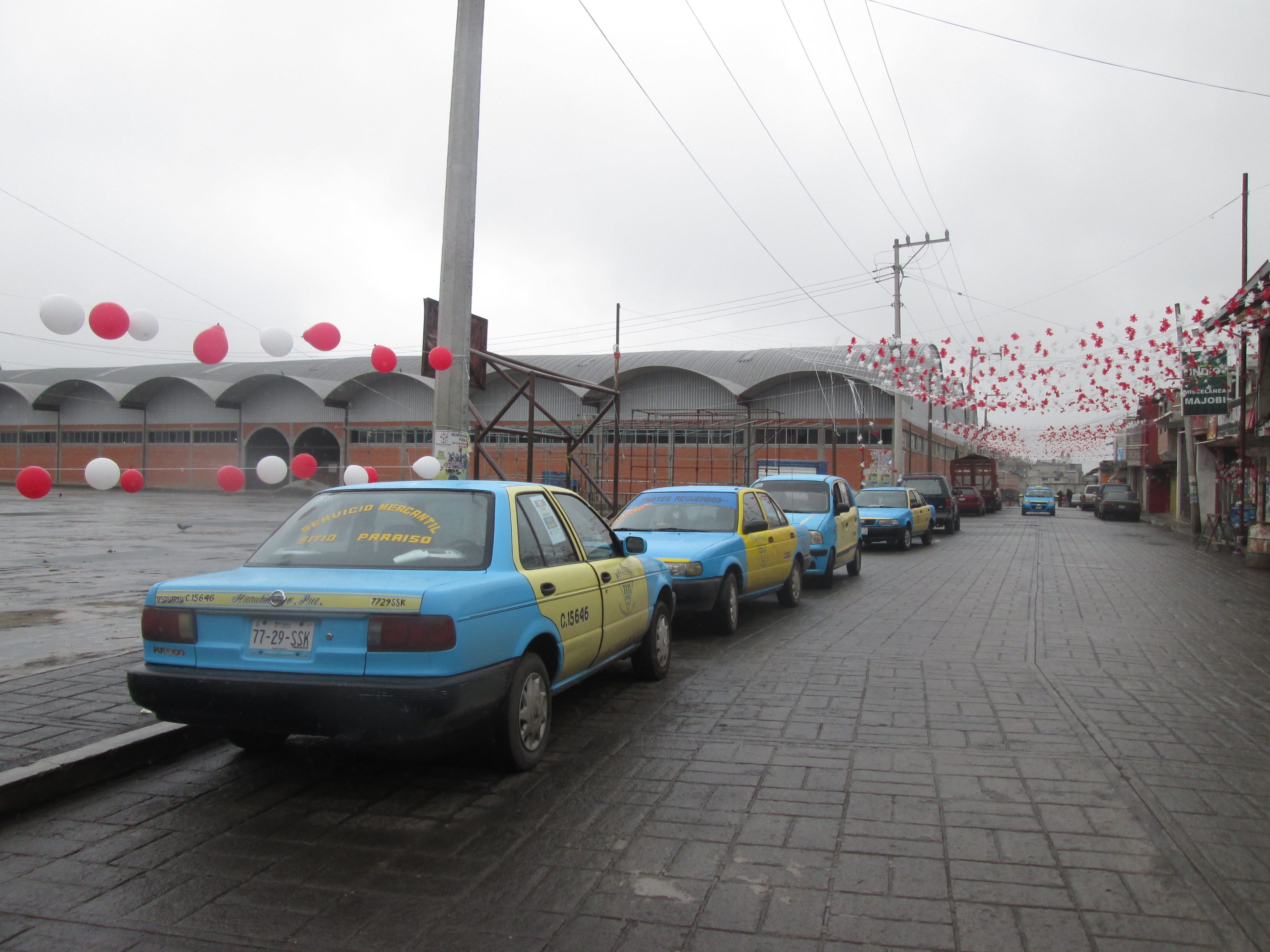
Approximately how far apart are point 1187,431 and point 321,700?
36685 mm

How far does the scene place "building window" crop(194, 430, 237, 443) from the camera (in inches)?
2071

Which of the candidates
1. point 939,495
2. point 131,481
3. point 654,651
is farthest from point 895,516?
point 131,481

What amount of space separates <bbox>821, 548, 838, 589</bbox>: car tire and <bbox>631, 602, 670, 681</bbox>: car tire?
23.2ft

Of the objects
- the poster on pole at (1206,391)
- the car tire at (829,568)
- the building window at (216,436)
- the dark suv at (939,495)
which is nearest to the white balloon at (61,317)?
the car tire at (829,568)

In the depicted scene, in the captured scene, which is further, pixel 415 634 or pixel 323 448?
pixel 323 448

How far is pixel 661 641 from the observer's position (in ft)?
23.3

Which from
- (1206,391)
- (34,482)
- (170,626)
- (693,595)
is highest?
(1206,391)

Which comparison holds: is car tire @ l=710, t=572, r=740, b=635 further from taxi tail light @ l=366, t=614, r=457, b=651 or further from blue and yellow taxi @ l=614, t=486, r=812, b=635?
taxi tail light @ l=366, t=614, r=457, b=651

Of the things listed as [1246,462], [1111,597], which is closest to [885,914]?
[1111,597]

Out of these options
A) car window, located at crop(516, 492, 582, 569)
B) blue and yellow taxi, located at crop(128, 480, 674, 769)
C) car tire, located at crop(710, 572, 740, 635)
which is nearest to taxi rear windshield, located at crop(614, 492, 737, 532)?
car tire, located at crop(710, 572, 740, 635)

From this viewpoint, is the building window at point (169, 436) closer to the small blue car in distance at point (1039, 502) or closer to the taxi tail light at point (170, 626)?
the small blue car in distance at point (1039, 502)

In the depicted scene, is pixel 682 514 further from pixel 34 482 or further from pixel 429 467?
pixel 34 482

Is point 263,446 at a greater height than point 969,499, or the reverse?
point 263,446

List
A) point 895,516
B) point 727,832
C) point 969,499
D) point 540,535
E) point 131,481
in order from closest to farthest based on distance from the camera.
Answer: point 727,832, point 540,535, point 131,481, point 895,516, point 969,499
